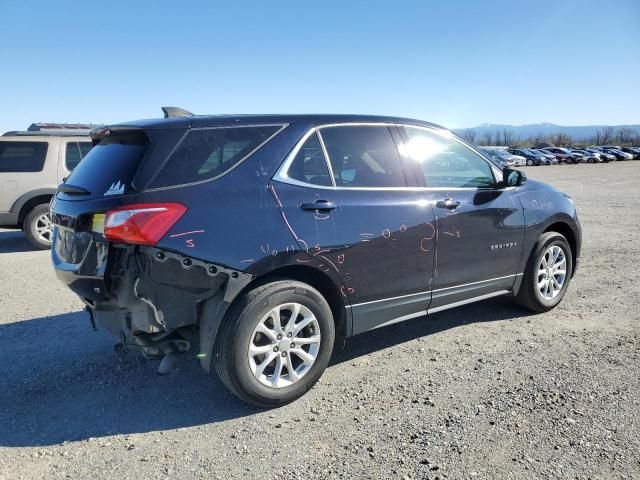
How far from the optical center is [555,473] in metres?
2.54

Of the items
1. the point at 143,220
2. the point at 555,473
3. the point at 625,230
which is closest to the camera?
the point at 555,473

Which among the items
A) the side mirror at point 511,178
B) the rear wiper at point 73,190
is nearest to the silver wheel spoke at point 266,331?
the rear wiper at point 73,190

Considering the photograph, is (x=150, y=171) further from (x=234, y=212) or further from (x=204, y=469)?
(x=204, y=469)

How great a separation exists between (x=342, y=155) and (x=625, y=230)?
8.33 meters

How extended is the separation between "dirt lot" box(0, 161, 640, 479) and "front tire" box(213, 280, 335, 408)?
16cm

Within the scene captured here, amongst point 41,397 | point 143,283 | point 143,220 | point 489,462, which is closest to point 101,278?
point 143,283

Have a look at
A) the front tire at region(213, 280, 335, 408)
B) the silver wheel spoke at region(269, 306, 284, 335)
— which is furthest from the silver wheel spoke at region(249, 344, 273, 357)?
the silver wheel spoke at region(269, 306, 284, 335)

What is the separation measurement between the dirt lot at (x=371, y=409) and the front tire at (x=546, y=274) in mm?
151

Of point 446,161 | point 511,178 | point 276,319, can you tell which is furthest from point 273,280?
point 511,178

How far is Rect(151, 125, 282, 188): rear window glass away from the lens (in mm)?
2957

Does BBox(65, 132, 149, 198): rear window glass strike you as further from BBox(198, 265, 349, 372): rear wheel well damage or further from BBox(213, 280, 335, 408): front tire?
BBox(213, 280, 335, 408): front tire

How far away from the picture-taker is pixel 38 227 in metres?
8.56

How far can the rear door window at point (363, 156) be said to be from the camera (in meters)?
3.56

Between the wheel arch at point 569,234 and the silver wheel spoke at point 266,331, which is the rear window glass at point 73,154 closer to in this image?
the silver wheel spoke at point 266,331
